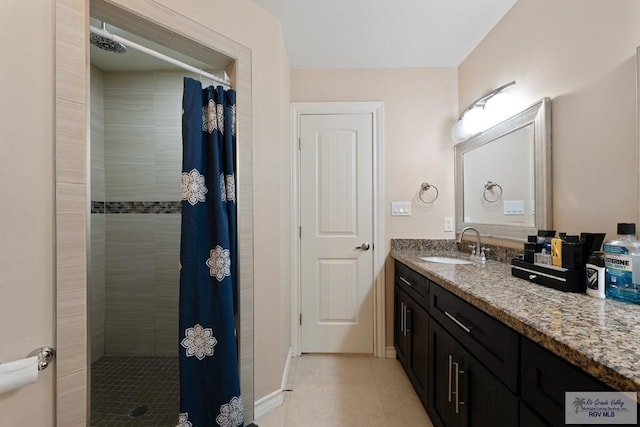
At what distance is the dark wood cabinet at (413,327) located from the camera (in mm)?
1604

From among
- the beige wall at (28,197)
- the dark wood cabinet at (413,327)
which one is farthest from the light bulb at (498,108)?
the beige wall at (28,197)

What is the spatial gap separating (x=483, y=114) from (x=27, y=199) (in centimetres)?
250

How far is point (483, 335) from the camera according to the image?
0.99 meters

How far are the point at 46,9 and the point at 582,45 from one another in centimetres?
219

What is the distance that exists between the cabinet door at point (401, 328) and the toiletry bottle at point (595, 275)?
1.07m

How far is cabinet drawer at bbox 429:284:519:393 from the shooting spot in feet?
2.76

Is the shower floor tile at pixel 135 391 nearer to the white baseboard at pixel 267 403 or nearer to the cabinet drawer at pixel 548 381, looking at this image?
the white baseboard at pixel 267 403

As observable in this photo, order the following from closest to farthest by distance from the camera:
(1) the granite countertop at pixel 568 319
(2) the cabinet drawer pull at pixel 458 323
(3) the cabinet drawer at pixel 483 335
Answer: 1. (1) the granite countertop at pixel 568 319
2. (3) the cabinet drawer at pixel 483 335
3. (2) the cabinet drawer pull at pixel 458 323

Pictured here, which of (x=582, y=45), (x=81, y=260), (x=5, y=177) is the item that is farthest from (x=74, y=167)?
(x=582, y=45)

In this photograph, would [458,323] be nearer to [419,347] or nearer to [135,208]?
[419,347]

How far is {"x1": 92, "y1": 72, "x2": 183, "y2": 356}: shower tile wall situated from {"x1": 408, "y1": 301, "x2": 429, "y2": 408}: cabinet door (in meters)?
1.92

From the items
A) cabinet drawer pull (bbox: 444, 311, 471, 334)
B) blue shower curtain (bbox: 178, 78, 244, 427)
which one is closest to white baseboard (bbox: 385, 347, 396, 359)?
cabinet drawer pull (bbox: 444, 311, 471, 334)

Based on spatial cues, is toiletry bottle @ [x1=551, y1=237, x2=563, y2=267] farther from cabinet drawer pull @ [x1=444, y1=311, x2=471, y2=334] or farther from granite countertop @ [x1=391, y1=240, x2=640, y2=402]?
cabinet drawer pull @ [x1=444, y1=311, x2=471, y2=334]

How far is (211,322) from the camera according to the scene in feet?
4.58
